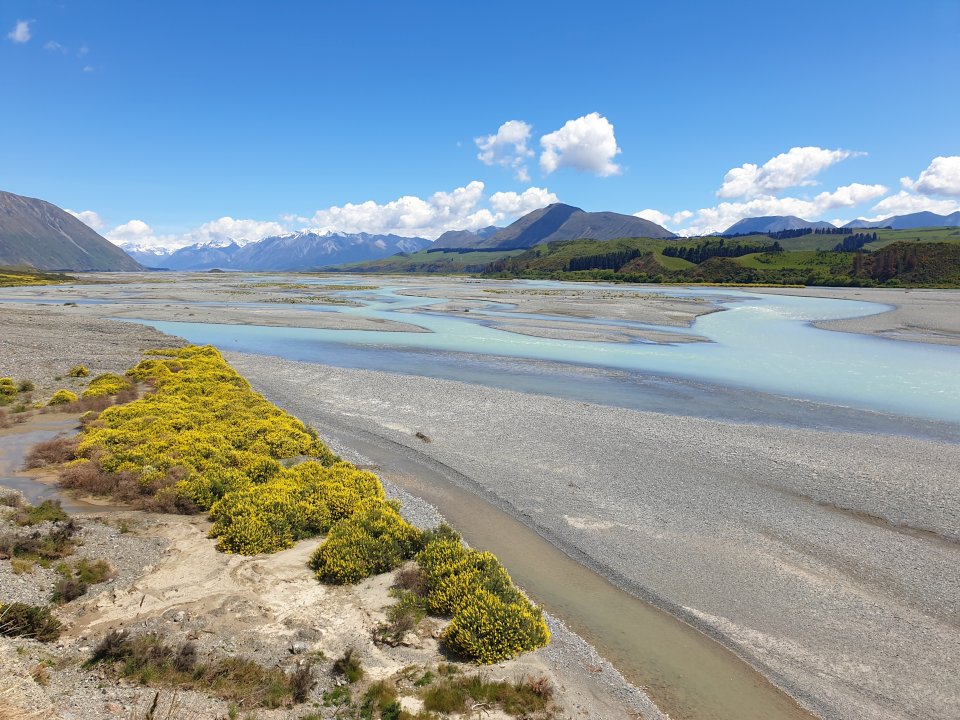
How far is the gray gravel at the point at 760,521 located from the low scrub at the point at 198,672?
343 inches

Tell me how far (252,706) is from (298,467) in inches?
427

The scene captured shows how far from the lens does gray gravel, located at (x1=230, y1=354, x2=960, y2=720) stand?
35.8ft

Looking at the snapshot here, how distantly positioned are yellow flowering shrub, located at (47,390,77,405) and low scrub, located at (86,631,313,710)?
76.5 ft

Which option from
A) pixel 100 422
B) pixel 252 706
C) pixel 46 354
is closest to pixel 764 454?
pixel 252 706

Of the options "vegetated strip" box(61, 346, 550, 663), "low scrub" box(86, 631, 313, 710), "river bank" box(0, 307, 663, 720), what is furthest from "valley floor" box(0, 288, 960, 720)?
"low scrub" box(86, 631, 313, 710)

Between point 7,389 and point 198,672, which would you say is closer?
point 198,672

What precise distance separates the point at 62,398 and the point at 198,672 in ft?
83.5

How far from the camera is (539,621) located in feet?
36.2

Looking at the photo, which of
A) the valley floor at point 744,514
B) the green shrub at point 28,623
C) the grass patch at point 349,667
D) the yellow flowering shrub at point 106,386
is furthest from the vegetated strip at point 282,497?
the green shrub at point 28,623

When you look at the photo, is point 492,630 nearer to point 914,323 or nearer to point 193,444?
point 193,444

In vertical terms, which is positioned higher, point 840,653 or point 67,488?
point 67,488

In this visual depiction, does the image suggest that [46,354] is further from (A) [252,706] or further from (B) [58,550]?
(A) [252,706]

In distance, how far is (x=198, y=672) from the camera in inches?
349

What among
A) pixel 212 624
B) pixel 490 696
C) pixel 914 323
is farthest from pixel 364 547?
pixel 914 323
